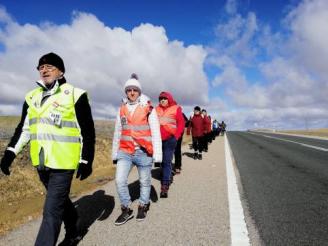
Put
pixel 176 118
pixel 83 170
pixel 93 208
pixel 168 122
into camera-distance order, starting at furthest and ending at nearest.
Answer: pixel 176 118 → pixel 168 122 → pixel 93 208 → pixel 83 170

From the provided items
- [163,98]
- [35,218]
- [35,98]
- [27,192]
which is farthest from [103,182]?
[35,98]

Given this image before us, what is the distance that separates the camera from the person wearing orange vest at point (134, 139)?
548 centimetres

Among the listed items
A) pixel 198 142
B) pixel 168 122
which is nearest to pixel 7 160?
pixel 168 122

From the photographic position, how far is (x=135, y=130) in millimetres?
5516

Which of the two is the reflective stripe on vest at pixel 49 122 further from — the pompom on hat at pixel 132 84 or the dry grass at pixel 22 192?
the dry grass at pixel 22 192

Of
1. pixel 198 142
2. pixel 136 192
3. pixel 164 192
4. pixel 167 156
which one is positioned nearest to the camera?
pixel 164 192

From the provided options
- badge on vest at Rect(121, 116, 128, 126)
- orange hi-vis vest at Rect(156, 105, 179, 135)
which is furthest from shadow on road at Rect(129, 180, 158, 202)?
badge on vest at Rect(121, 116, 128, 126)

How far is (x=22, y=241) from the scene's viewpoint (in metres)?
4.70

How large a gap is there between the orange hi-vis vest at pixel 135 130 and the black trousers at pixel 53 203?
1563mm

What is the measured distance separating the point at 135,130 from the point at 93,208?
1.73m

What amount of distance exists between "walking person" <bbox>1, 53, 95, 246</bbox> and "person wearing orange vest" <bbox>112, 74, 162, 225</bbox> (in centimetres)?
137

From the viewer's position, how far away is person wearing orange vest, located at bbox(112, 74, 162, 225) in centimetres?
548

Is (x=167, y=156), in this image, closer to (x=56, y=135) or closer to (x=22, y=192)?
(x=22, y=192)

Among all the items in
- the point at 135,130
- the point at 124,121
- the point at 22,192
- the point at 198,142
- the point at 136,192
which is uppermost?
the point at 124,121
